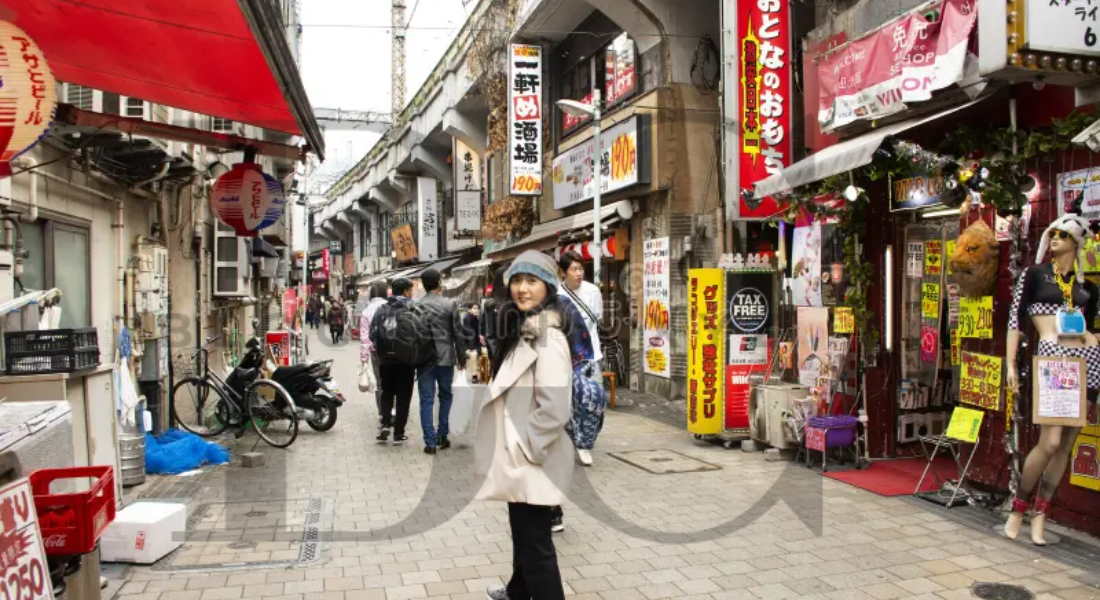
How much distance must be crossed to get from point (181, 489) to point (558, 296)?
486 cm

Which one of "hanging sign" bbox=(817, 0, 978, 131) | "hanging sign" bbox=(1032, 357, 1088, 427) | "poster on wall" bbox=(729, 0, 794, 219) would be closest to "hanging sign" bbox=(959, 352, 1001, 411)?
"hanging sign" bbox=(1032, 357, 1088, 427)

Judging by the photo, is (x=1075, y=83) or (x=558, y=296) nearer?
(x=558, y=296)

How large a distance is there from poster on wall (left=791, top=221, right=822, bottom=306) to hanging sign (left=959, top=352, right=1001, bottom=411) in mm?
2144

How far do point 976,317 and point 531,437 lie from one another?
4.45 m

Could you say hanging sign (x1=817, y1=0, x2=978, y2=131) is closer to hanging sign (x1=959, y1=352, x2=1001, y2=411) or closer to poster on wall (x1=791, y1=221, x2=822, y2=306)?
poster on wall (x1=791, y1=221, x2=822, y2=306)

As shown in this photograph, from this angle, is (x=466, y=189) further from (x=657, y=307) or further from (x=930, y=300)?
(x=930, y=300)

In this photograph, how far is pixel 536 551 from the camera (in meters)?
3.83

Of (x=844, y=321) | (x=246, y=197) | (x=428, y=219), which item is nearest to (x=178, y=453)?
(x=246, y=197)

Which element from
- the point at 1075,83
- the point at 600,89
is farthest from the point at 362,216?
the point at 1075,83

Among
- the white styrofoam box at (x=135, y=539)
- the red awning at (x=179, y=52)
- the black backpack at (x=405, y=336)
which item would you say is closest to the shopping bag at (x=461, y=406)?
the black backpack at (x=405, y=336)

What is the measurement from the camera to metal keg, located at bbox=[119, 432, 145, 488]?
7.09 m

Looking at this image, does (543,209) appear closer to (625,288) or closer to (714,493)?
(625,288)

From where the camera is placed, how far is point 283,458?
8.86 metres

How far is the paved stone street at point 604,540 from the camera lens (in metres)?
4.79
